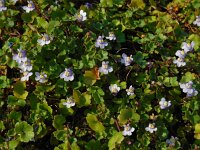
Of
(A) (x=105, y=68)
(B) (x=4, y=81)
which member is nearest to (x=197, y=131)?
(A) (x=105, y=68)

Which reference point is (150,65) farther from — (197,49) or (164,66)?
(197,49)

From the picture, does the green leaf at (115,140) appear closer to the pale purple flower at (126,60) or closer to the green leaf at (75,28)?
the pale purple flower at (126,60)

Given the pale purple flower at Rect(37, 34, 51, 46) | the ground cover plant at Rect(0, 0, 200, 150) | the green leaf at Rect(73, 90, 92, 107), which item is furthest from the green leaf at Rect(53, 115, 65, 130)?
the pale purple flower at Rect(37, 34, 51, 46)

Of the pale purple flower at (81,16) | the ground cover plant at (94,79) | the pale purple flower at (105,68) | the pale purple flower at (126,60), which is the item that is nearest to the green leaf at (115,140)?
the ground cover plant at (94,79)

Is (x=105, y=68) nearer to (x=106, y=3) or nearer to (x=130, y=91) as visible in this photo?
(x=130, y=91)

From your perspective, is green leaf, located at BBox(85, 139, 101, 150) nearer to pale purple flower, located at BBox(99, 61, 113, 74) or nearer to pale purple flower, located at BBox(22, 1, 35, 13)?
pale purple flower, located at BBox(99, 61, 113, 74)

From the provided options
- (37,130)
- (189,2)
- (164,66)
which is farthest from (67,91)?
(189,2)
